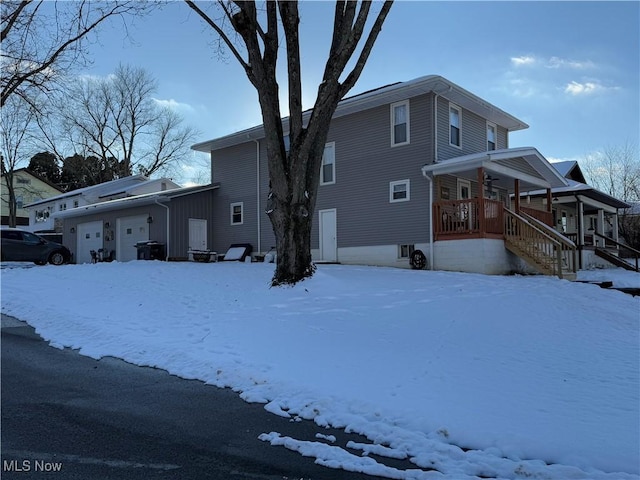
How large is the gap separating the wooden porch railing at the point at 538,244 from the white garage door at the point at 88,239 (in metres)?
20.2

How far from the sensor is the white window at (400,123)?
16234 mm

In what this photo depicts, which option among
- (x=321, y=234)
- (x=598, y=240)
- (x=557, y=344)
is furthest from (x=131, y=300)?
(x=598, y=240)

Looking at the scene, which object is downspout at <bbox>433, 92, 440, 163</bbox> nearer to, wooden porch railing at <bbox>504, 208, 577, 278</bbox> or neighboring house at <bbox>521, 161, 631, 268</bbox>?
wooden porch railing at <bbox>504, 208, 577, 278</bbox>

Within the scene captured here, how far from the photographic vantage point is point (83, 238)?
26250 mm

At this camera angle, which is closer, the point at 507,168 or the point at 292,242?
the point at 292,242

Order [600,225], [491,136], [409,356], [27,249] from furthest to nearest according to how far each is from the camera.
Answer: [600,225]
[27,249]
[491,136]
[409,356]

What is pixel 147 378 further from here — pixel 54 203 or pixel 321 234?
pixel 54 203

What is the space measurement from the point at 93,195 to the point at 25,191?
54.7ft

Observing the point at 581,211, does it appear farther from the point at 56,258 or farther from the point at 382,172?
the point at 56,258

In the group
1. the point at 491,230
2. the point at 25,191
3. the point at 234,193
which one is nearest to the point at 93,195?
the point at 25,191

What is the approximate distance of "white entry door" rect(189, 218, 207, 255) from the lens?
21.6 m

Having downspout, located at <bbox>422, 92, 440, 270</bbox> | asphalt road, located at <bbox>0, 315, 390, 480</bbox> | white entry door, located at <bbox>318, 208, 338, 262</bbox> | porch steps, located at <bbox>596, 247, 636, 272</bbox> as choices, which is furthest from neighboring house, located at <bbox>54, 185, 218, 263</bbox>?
porch steps, located at <bbox>596, 247, 636, 272</bbox>

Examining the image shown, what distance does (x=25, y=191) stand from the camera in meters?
47.1

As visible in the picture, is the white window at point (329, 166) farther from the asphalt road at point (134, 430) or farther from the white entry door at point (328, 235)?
the asphalt road at point (134, 430)
